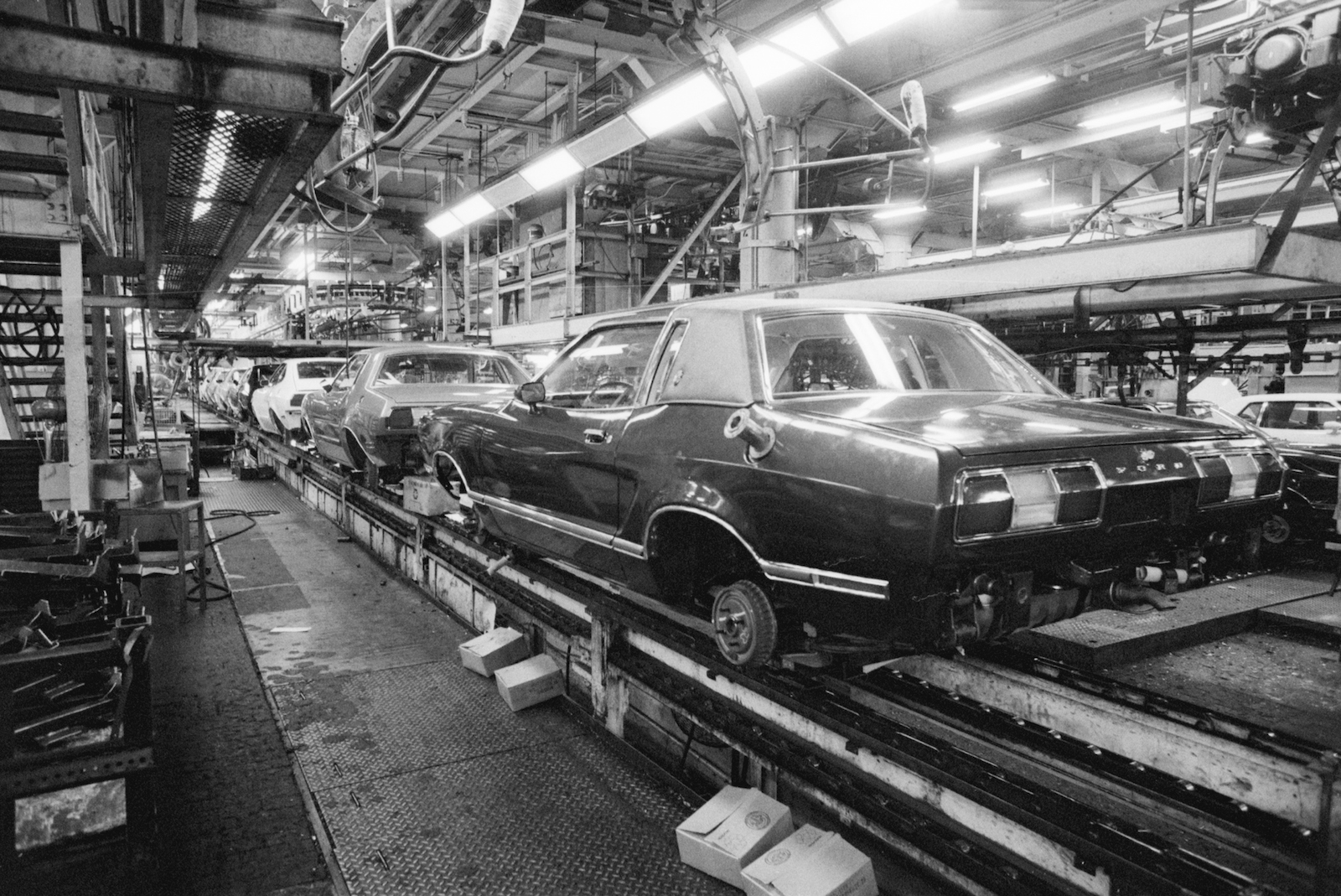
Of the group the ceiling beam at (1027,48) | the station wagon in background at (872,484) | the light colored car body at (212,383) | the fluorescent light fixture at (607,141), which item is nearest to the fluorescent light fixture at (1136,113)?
the ceiling beam at (1027,48)

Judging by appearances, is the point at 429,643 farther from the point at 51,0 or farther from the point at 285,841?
the point at 51,0

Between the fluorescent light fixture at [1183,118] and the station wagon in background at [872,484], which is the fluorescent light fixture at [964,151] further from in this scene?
the station wagon in background at [872,484]

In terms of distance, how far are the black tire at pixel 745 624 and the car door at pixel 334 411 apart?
520 cm

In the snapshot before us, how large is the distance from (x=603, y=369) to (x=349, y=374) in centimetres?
462

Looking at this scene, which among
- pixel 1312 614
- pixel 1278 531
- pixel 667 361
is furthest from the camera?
pixel 1278 531

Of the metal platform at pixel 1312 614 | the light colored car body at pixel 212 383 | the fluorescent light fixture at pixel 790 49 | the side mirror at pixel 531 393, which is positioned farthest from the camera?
the light colored car body at pixel 212 383

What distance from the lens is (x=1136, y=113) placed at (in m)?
7.53

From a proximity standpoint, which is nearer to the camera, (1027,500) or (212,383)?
(1027,500)

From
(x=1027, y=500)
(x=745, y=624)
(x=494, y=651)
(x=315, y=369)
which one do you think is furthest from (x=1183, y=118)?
(x=315, y=369)

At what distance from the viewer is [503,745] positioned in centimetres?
356

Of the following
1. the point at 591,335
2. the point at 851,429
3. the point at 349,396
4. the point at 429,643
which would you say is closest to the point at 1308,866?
the point at 851,429

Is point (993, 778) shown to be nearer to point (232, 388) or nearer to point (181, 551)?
point (181, 551)

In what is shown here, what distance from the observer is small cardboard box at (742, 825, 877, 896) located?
2361 millimetres

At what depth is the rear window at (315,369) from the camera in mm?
10898
